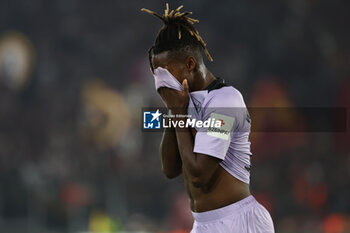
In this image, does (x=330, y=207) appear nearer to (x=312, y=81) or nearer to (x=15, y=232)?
(x=312, y=81)

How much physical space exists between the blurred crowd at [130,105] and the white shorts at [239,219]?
20.3ft

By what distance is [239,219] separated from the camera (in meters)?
2.39

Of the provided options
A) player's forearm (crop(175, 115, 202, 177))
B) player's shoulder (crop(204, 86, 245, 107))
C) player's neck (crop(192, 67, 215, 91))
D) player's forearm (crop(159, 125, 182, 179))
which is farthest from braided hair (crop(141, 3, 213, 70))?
player's forearm (crop(159, 125, 182, 179))

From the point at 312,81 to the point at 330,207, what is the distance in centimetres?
291

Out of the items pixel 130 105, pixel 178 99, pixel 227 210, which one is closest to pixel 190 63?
pixel 178 99

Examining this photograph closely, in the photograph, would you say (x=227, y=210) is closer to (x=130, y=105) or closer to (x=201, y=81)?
(x=201, y=81)

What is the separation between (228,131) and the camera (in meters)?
2.33

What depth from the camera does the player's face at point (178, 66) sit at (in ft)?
7.82

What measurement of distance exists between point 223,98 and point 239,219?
1.92 ft

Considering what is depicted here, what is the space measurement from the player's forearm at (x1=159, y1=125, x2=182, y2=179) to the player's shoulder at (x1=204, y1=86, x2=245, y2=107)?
0.37 m

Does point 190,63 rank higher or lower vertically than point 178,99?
higher

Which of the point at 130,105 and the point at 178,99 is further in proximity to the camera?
the point at 130,105

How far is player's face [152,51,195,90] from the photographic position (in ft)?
7.82

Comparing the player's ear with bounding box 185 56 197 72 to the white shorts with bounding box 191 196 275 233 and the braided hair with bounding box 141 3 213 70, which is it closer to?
the braided hair with bounding box 141 3 213 70
